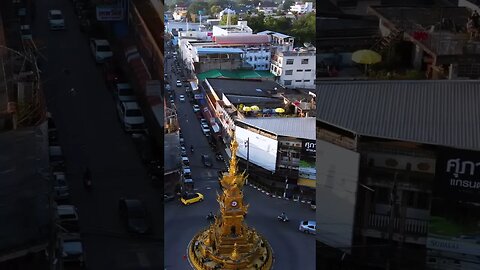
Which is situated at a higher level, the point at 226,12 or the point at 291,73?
the point at 226,12

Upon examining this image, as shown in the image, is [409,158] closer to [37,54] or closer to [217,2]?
[37,54]

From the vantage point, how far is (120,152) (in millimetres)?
1496

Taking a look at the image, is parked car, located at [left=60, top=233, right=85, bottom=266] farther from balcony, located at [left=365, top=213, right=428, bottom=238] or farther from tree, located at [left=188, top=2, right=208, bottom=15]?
tree, located at [left=188, top=2, right=208, bottom=15]

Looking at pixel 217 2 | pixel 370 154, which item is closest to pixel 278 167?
pixel 217 2

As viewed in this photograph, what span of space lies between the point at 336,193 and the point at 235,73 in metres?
2.30

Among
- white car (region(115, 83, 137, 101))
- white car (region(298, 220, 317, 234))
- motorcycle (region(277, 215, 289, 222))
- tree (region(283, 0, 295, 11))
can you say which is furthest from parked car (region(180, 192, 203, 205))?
white car (region(115, 83, 137, 101))

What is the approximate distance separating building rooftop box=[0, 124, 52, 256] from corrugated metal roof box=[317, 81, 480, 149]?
2.77ft

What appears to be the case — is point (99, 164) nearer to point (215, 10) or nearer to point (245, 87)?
point (215, 10)

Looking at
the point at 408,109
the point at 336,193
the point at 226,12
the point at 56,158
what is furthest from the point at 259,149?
the point at 56,158

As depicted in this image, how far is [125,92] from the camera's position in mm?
1497

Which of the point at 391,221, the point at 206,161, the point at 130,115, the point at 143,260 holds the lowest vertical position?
the point at 206,161

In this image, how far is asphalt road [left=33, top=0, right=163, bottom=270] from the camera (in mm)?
1473

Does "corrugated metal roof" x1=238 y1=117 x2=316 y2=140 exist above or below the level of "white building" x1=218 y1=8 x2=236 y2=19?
below

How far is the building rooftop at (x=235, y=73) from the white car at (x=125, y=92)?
6.70 feet
